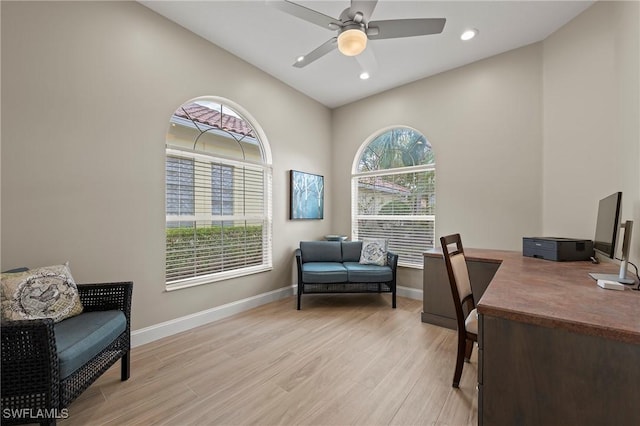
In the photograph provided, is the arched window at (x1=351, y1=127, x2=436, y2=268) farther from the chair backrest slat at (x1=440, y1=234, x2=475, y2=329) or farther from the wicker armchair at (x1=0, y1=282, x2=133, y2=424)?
the wicker armchair at (x1=0, y1=282, x2=133, y2=424)

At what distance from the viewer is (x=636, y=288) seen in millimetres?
1381

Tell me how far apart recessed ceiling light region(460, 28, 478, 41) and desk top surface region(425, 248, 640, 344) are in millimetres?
2531

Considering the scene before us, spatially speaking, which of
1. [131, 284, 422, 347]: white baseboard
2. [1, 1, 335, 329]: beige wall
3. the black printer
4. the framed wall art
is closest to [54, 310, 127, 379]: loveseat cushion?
[1, 1, 335, 329]: beige wall

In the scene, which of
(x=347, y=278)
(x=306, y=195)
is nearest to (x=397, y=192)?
(x=306, y=195)

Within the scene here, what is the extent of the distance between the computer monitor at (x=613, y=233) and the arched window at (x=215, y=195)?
3291mm

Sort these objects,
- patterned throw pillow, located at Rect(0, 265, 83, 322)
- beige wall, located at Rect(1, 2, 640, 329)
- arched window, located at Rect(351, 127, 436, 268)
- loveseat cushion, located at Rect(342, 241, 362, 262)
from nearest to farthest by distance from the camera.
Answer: patterned throw pillow, located at Rect(0, 265, 83, 322), beige wall, located at Rect(1, 2, 640, 329), arched window, located at Rect(351, 127, 436, 268), loveseat cushion, located at Rect(342, 241, 362, 262)

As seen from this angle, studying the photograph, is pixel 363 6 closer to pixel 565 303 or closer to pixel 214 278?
pixel 565 303

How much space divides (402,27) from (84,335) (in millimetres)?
3074

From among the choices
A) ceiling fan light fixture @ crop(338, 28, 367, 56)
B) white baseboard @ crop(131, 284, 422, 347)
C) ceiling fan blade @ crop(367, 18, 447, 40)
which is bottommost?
white baseboard @ crop(131, 284, 422, 347)

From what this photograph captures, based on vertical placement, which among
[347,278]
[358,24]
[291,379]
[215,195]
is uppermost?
[358,24]

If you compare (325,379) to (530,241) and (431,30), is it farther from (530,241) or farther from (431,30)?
(431,30)

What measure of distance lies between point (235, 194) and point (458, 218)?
2.98m

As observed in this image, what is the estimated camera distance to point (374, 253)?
3.68m

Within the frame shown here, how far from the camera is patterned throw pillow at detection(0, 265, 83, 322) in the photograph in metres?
1.53
